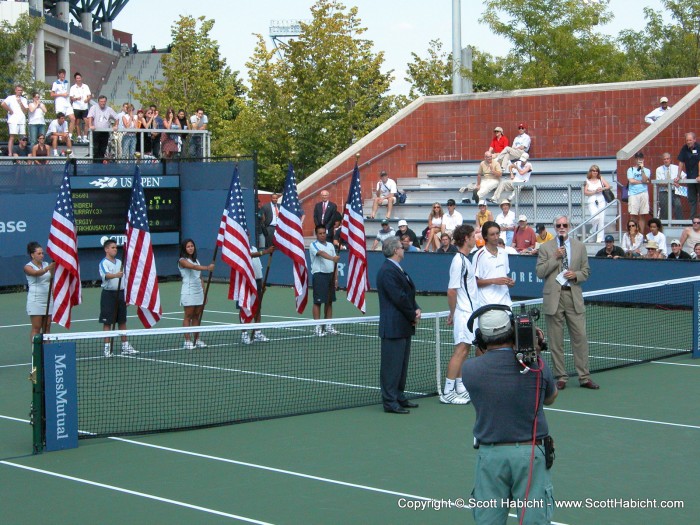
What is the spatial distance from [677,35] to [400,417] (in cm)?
3068

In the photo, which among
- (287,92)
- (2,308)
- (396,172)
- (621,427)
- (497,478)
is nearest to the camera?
(497,478)

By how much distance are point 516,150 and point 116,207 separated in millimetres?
10969

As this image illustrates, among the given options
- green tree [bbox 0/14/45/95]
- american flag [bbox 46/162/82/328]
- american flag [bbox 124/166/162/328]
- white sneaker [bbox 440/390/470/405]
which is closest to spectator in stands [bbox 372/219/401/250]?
american flag [bbox 124/166/162/328]

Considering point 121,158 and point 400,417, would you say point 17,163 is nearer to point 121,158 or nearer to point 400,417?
point 121,158

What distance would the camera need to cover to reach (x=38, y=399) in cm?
1102

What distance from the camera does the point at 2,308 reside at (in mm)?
25047

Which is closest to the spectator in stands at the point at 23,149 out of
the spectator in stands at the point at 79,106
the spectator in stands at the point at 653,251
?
the spectator in stands at the point at 79,106

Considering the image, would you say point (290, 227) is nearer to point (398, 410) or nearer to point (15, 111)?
point (398, 410)

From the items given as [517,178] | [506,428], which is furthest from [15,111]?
[506,428]

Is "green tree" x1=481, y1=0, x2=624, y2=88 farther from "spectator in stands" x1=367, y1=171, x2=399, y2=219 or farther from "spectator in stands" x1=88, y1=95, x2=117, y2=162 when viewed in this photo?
"spectator in stands" x1=88, y1=95, x2=117, y2=162

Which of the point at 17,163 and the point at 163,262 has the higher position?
the point at 17,163

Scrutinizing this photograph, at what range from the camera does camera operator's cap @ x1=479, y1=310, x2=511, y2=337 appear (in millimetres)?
6238

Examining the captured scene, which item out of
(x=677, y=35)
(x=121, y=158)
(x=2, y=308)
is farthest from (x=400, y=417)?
(x=677, y=35)

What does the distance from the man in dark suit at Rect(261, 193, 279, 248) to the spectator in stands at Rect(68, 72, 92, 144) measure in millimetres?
5535
